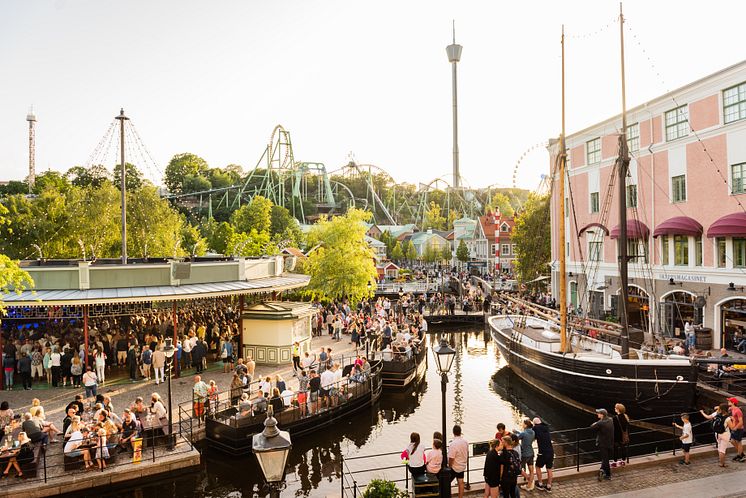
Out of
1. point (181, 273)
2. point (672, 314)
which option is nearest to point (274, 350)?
point (181, 273)

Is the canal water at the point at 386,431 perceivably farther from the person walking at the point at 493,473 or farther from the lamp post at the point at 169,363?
the person walking at the point at 493,473

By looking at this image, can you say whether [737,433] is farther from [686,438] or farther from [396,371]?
[396,371]

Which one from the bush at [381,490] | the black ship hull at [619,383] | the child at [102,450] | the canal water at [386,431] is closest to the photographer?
the bush at [381,490]

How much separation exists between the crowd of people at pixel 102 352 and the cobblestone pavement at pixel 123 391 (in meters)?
0.38

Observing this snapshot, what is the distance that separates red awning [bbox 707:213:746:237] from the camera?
22.5 m

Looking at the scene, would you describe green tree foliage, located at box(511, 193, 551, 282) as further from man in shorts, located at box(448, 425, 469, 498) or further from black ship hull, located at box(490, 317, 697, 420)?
man in shorts, located at box(448, 425, 469, 498)

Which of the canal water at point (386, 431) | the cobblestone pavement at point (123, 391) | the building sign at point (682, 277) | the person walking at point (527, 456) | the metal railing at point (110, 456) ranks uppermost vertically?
the building sign at point (682, 277)

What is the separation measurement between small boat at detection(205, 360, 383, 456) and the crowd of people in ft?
16.3

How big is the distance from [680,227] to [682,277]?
2726 millimetres

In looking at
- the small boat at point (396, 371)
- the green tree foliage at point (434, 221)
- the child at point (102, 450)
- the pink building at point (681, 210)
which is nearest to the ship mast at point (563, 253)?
the pink building at point (681, 210)

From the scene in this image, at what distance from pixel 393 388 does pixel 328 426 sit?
5930mm

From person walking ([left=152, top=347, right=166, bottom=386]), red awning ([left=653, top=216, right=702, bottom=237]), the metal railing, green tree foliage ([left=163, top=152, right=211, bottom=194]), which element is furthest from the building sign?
green tree foliage ([left=163, top=152, right=211, bottom=194])

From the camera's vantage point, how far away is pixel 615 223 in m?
32.1

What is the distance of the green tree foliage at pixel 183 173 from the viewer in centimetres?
11112
